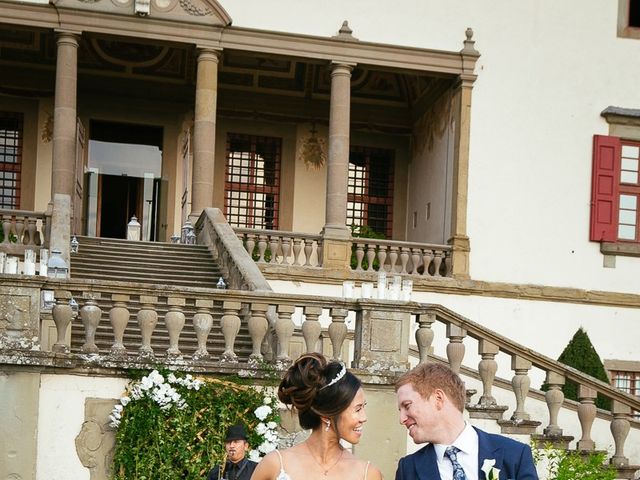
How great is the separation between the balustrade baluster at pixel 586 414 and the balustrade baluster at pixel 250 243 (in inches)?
294

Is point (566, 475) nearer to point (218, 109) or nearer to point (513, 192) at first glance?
point (513, 192)

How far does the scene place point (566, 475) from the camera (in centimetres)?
1056

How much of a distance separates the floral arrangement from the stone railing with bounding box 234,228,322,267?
8418 millimetres

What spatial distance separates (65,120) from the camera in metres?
18.0

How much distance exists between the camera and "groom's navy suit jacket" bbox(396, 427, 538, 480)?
13.1 ft

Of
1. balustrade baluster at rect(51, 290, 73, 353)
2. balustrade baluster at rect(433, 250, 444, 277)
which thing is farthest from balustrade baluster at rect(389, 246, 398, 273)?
balustrade baluster at rect(51, 290, 73, 353)

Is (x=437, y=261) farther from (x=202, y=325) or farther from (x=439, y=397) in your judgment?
(x=439, y=397)

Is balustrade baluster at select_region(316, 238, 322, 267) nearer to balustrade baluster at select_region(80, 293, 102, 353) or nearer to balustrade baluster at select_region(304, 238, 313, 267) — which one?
balustrade baluster at select_region(304, 238, 313, 267)

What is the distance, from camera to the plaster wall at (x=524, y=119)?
1936cm

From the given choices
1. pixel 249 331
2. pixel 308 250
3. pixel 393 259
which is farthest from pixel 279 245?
pixel 249 331

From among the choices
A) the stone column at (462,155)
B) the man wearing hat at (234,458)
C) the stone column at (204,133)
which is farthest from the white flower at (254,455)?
the stone column at (462,155)

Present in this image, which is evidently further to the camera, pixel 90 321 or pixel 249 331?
pixel 249 331

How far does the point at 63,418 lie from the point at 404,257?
988 cm

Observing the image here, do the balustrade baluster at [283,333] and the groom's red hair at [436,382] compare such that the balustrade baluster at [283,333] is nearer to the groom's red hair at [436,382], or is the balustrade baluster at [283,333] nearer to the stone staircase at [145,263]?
the stone staircase at [145,263]
